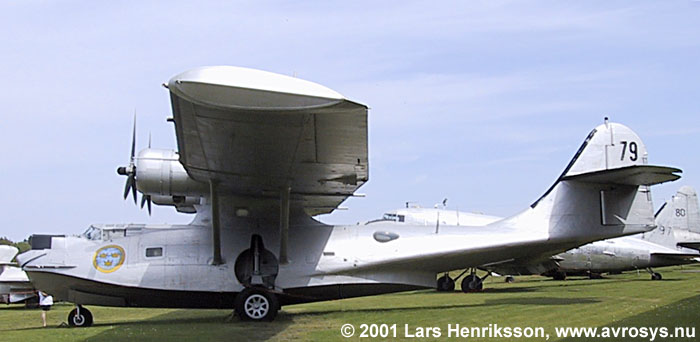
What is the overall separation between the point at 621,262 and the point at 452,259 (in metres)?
17.0

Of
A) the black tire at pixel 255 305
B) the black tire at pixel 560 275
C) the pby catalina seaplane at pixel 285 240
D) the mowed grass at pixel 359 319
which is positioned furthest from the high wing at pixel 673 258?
the black tire at pixel 255 305

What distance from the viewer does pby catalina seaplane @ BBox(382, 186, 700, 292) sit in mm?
Result: 25338

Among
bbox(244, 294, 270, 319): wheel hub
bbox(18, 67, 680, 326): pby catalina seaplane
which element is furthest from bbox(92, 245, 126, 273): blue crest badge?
bbox(244, 294, 270, 319): wheel hub

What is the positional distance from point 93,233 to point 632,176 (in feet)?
31.6

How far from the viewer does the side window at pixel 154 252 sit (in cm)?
1251

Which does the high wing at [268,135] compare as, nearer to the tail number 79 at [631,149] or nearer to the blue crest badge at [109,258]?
the blue crest badge at [109,258]

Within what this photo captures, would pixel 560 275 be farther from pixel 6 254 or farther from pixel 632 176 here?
pixel 6 254

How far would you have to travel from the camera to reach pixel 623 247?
1091 inches

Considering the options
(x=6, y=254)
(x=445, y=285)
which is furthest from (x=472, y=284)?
(x=6, y=254)

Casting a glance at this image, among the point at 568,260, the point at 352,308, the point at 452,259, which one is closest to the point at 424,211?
the point at 568,260

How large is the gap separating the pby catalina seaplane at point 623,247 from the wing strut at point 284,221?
425 inches

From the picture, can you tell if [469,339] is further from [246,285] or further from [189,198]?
[189,198]

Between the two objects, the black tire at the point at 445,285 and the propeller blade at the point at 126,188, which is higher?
the propeller blade at the point at 126,188

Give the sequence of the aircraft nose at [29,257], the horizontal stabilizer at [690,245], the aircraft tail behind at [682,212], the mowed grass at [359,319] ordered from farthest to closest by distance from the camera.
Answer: the aircraft tail behind at [682,212], the horizontal stabilizer at [690,245], the aircraft nose at [29,257], the mowed grass at [359,319]
